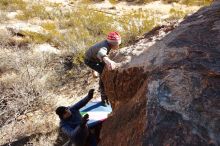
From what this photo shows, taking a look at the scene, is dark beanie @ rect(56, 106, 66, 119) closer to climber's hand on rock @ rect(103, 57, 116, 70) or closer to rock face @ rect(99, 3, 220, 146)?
climber's hand on rock @ rect(103, 57, 116, 70)

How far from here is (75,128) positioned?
4.96 meters

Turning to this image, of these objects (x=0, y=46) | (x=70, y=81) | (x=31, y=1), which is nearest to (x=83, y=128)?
(x=70, y=81)

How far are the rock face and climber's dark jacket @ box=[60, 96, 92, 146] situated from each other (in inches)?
33.4

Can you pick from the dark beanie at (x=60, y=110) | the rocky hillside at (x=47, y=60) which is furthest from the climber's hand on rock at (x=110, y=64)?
the dark beanie at (x=60, y=110)

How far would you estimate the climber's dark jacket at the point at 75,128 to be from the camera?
486 centimetres

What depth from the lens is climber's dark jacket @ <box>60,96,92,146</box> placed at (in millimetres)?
4855

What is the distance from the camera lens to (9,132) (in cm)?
624

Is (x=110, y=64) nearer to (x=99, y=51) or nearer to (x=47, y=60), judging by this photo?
(x=99, y=51)

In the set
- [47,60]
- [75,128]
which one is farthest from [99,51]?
[47,60]

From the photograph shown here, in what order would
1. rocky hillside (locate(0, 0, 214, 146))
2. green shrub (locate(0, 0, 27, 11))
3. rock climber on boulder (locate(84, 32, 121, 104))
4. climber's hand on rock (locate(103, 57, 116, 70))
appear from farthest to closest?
Answer: green shrub (locate(0, 0, 27, 11))
rocky hillside (locate(0, 0, 214, 146))
rock climber on boulder (locate(84, 32, 121, 104))
climber's hand on rock (locate(103, 57, 116, 70))

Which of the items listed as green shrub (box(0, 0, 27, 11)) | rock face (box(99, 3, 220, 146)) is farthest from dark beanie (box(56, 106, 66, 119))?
green shrub (box(0, 0, 27, 11))

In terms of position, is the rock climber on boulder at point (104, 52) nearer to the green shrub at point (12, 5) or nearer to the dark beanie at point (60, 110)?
the dark beanie at point (60, 110)

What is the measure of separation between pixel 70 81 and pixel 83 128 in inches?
135

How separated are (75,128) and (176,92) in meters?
2.31
